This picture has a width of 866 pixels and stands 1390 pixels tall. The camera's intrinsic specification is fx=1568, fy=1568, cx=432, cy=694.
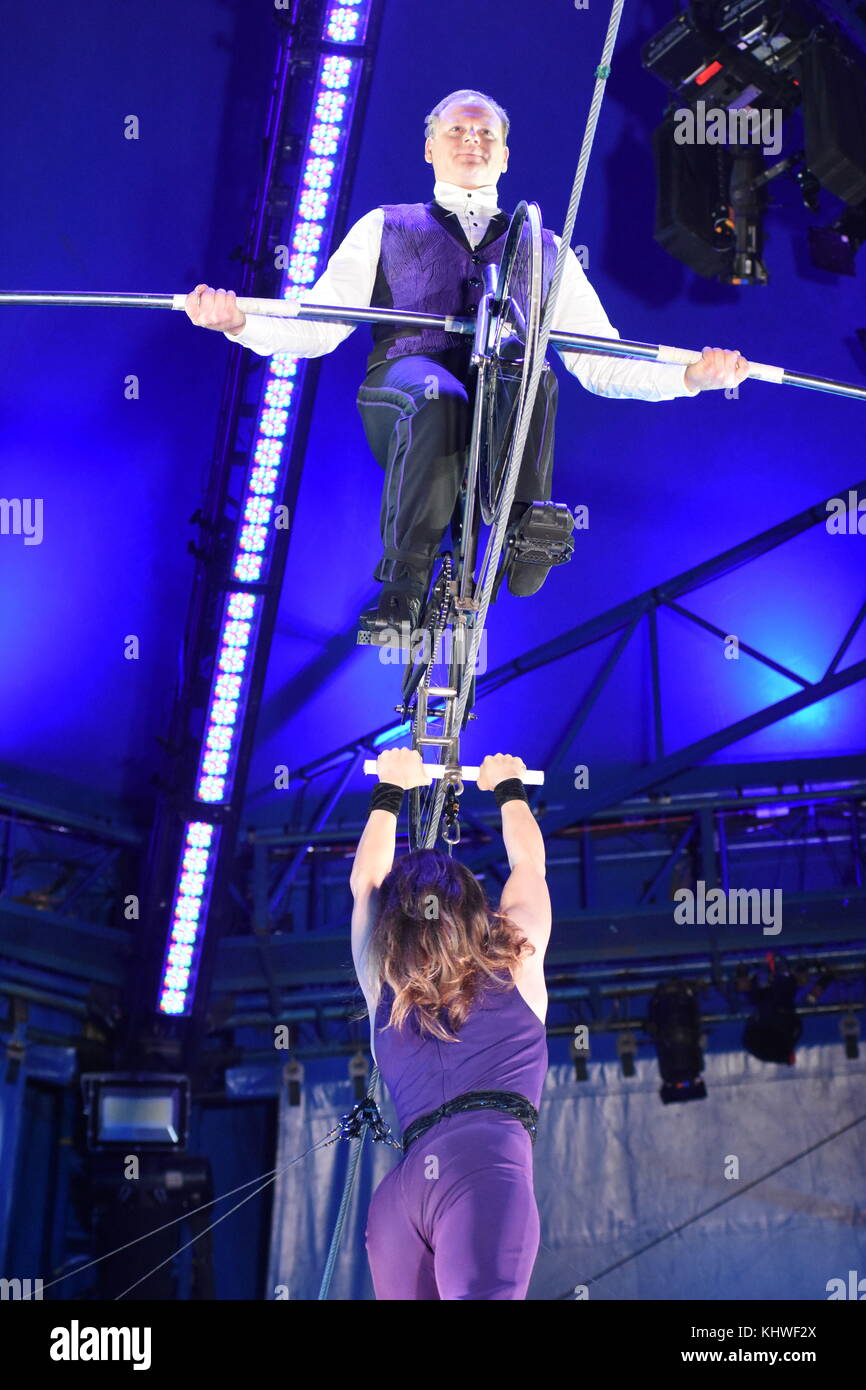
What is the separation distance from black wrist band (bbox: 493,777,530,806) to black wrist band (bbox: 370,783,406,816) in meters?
0.19

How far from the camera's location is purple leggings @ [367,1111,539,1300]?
2.34 m

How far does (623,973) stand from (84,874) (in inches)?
100

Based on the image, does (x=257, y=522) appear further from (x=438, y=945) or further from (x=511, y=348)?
(x=438, y=945)

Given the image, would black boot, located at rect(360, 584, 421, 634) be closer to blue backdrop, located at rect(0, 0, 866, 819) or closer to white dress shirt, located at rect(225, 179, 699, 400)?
white dress shirt, located at rect(225, 179, 699, 400)

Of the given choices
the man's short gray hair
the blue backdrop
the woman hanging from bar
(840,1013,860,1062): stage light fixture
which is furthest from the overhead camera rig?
(840,1013,860,1062): stage light fixture

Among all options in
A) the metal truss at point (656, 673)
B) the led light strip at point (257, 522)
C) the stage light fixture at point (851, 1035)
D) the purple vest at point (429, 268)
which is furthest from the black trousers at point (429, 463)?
the stage light fixture at point (851, 1035)

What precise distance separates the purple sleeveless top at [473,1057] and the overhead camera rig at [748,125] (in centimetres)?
284

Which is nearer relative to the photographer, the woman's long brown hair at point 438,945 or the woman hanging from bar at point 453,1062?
the woman hanging from bar at point 453,1062

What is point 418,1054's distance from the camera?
256 centimetres

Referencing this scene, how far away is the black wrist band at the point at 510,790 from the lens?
304 centimetres

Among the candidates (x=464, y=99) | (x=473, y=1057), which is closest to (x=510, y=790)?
(x=473, y=1057)

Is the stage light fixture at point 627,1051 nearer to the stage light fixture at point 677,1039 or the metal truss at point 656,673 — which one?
the stage light fixture at point 677,1039

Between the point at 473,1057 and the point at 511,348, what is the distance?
1.32 m

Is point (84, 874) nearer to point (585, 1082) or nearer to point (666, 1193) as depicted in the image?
point (585, 1082)
